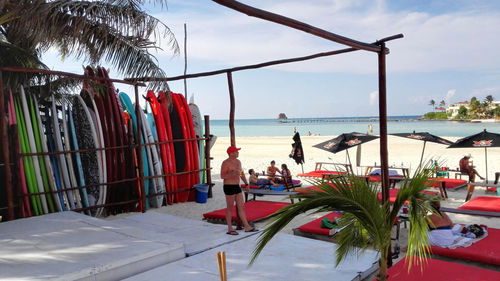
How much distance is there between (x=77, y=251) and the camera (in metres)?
4.50

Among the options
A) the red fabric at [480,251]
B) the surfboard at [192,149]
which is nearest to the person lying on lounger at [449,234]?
the red fabric at [480,251]

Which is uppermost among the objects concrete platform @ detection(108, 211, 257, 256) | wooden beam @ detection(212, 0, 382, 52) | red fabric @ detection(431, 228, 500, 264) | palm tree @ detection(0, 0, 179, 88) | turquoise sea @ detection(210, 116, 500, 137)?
palm tree @ detection(0, 0, 179, 88)

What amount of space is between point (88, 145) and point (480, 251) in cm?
699

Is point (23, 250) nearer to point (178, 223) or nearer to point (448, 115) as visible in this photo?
point (178, 223)

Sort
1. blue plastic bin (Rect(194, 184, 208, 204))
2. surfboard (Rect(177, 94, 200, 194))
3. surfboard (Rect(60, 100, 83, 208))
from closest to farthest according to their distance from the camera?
1. surfboard (Rect(60, 100, 83, 208))
2. blue plastic bin (Rect(194, 184, 208, 204))
3. surfboard (Rect(177, 94, 200, 194))

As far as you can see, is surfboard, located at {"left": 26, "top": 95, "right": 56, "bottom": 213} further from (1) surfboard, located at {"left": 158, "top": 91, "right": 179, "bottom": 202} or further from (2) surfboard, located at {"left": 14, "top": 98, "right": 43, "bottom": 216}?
(1) surfboard, located at {"left": 158, "top": 91, "right": 179, "bottom": 202}

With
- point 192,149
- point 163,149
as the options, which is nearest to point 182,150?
point 192,149

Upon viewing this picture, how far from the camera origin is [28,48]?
10.5 meters

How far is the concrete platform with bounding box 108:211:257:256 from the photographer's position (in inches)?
202

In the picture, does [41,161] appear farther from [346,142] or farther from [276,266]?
[346,142]

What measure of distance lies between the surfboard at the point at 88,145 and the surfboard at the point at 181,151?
192 centimetres

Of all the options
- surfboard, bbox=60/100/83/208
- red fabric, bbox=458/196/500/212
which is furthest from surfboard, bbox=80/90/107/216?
red fabric, bbox=458/196/500/212

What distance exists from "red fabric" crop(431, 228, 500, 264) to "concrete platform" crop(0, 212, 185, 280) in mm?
3159

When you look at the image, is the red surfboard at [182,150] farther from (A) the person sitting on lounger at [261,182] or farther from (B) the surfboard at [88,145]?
(B) the surfboard at [88,145]
